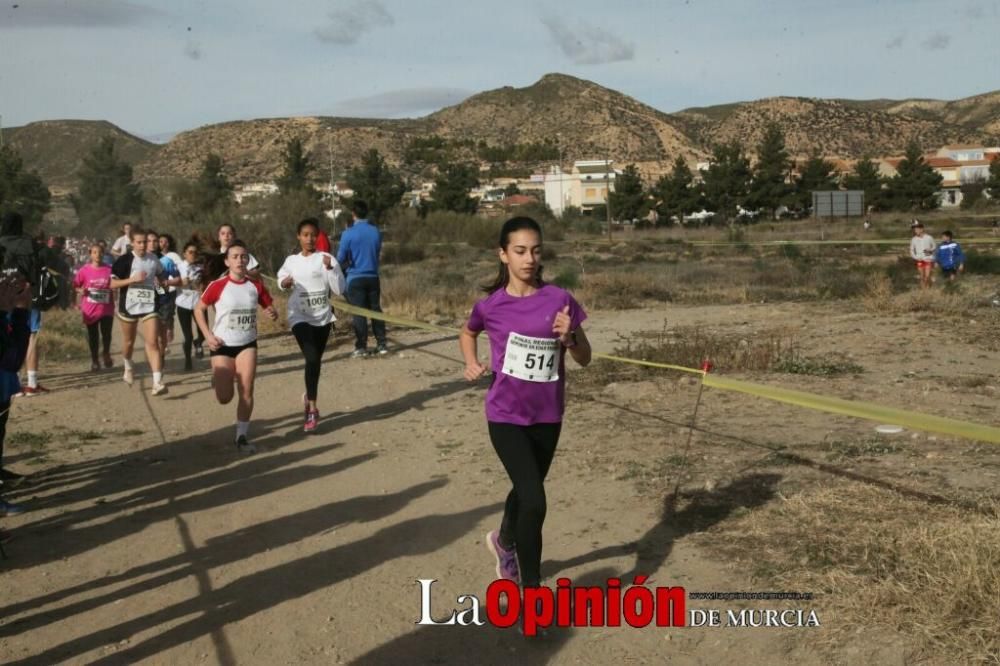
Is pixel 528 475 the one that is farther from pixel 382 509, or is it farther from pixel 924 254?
pixel 924 254

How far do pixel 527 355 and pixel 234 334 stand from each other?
4.76 meters

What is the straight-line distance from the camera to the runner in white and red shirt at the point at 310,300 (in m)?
9.95

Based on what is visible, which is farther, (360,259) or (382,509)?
(360,259)

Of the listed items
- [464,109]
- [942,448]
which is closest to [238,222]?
[942,448]

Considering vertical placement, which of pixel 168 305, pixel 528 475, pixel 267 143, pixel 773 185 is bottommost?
pixel 168 305

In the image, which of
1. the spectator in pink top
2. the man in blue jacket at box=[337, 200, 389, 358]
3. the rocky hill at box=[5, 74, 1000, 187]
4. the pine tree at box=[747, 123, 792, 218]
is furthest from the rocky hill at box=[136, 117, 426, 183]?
the man in blue jacket at box=[337, 200, 389, 358]

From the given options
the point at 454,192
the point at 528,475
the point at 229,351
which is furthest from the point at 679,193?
the point at 528,475

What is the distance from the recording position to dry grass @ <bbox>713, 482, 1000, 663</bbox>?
4.45 meters

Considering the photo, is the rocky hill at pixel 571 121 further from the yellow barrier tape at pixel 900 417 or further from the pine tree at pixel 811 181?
the yellow barrier tape at pixel 900 417

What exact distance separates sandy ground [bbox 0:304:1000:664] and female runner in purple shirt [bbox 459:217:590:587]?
61 cm

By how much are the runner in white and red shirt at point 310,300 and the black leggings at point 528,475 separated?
16.6 ft

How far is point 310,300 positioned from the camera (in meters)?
10.0

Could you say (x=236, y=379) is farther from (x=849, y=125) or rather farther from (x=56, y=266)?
(x=849, y=125)

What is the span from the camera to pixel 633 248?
49.5 metres
